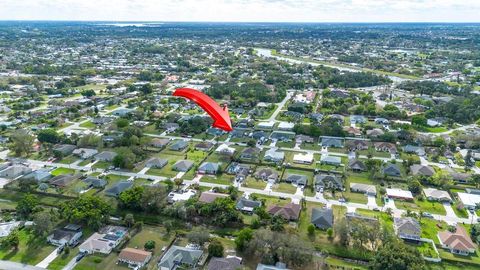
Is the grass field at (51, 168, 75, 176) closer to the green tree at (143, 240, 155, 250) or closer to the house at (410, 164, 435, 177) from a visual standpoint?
the green tree at (143, 240, 155, 250)

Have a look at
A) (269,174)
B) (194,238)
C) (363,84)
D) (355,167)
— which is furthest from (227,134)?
(363,84)

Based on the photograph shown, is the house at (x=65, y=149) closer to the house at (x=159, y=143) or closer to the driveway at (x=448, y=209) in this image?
the house at (x=159, y=143)

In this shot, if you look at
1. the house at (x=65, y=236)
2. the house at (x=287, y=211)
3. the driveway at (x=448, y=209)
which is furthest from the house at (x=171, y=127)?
the driveway at (x=448, y=209)

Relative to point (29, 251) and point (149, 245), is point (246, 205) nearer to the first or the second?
point (149, 245)

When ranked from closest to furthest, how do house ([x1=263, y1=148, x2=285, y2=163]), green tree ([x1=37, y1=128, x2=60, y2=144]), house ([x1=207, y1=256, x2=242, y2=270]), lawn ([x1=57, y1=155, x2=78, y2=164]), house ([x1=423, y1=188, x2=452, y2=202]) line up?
house ([x1=207, y1=256, x2=242, y2=270])
house ([x1=423, y1=188, x2=452, y2=202])
lawn ([x1=57, y1=155, x2=78, y2=164])
house ([x1=263, y1=148, x2=285, y2=163])
green tree ([x1=37, y1=128, x2=60, y2=144])

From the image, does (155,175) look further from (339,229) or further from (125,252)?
(339,229)

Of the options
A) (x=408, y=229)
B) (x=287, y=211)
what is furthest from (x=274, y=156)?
(x=408, y=229)

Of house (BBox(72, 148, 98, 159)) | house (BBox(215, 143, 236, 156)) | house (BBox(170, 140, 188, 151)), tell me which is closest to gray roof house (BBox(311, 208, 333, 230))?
house (BBox(215, 143, 236, 156))
